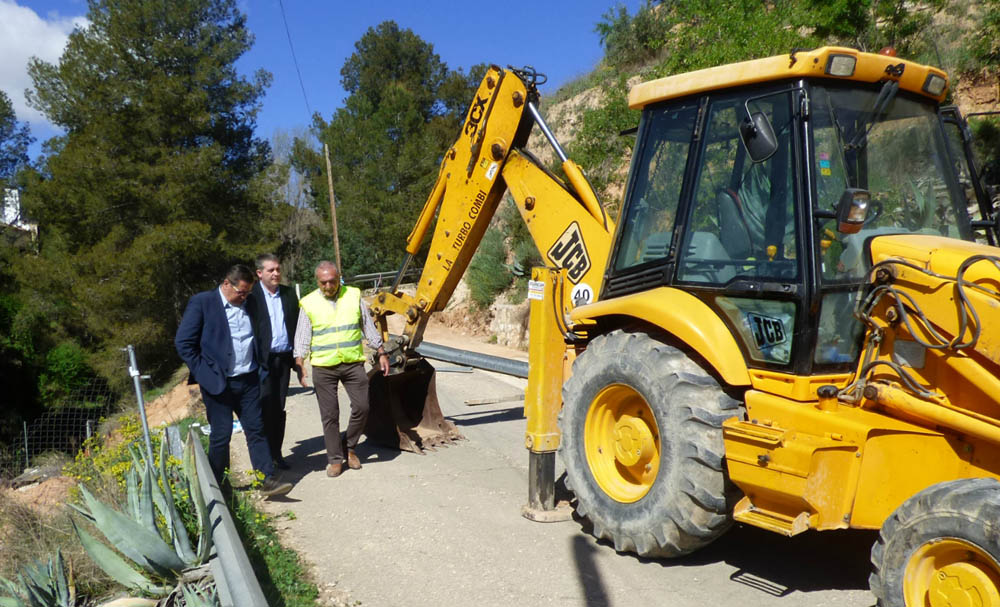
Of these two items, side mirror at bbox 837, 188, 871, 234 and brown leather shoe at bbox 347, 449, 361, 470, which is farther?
brown leather shoe at bbox 347, 449, 361, 470

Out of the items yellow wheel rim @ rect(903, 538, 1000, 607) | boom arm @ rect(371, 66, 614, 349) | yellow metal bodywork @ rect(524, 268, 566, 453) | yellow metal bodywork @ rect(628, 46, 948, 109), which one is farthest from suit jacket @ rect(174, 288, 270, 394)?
yellow wheel rim @ rect(903, 538, 1000, 607)

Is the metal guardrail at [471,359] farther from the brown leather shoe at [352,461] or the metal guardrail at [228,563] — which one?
the metal guardrail at [228,563]

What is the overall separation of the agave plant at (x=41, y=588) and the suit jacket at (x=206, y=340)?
1645mm

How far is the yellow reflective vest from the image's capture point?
668 centimetres

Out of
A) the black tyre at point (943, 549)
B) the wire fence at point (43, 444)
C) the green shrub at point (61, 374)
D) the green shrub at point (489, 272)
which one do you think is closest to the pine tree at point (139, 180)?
the green shrub at point (61, 374)

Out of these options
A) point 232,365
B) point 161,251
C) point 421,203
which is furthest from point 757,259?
point 421,203

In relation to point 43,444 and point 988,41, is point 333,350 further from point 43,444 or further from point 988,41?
point 988,41

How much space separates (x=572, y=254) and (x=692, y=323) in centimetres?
185

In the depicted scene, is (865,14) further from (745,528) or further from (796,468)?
(796,468)

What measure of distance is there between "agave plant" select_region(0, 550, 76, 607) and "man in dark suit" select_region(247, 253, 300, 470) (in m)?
2.15

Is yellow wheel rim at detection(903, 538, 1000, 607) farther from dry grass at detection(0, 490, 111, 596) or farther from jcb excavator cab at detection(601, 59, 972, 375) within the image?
dry grass at detection(0, 490, 111, 596)

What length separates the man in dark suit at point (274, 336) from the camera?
6.54 meters

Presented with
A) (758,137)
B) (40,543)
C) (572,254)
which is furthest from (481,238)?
(40,543)

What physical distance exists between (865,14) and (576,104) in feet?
52.7
